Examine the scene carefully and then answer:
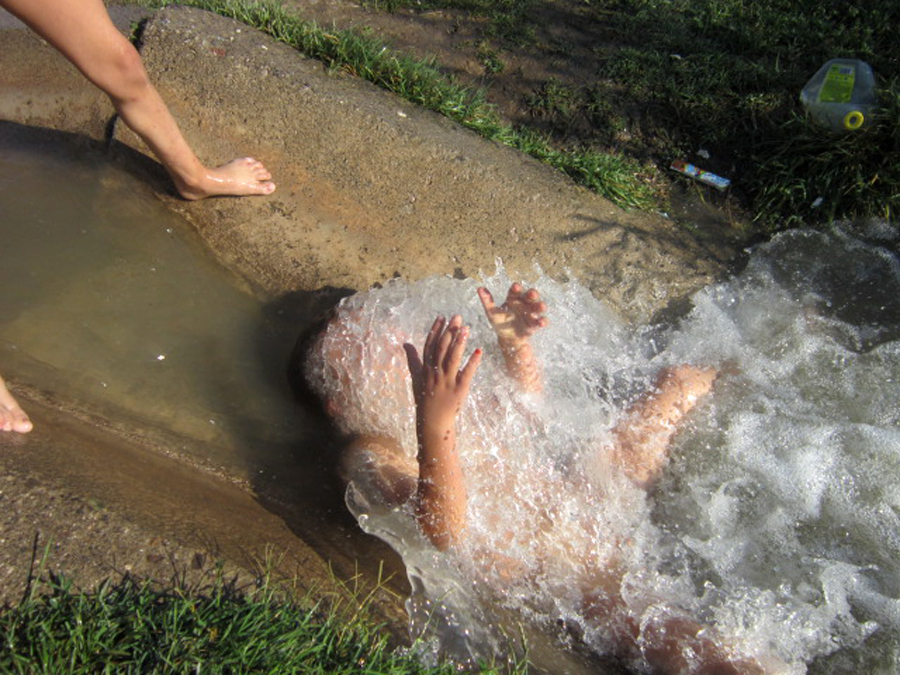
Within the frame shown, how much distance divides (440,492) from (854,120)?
8.87ft

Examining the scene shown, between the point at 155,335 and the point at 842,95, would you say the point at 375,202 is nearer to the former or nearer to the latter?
the point at 155,335

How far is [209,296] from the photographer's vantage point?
10.3ft

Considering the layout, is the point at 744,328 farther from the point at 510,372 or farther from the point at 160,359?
the point at 160,359

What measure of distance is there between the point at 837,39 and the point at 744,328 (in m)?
2.23

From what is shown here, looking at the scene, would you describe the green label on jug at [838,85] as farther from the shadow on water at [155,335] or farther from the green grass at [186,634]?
the green grass at [186,634]

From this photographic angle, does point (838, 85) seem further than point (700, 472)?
Yes

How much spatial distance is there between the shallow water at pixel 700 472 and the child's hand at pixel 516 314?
0.25 meters

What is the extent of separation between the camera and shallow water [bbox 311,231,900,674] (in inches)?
89.9

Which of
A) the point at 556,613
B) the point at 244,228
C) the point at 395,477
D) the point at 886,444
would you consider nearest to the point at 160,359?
the point at 244,228

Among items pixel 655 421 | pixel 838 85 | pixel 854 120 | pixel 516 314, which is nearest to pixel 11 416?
pixel 516 314

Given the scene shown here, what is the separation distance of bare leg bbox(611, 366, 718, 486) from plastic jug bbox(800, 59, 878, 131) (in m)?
1.60

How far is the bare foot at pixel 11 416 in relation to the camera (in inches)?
89.8

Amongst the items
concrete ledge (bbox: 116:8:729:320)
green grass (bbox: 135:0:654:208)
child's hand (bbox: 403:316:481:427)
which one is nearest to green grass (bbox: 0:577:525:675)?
child's hand (bbox: 403:316:481:427)

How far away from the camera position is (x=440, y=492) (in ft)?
7.61
